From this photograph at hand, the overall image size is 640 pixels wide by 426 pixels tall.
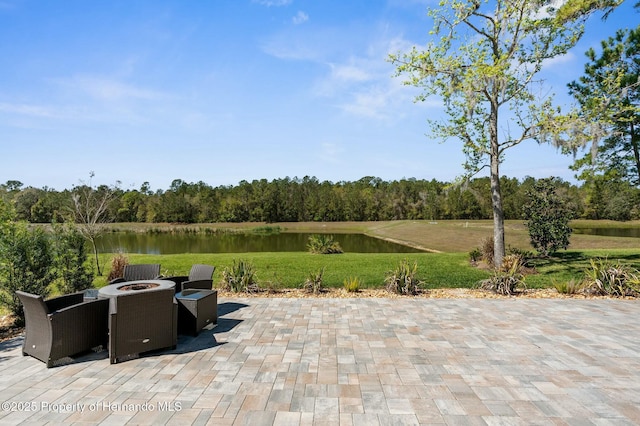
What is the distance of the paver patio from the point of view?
292 cm

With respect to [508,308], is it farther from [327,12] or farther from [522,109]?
[327,12]

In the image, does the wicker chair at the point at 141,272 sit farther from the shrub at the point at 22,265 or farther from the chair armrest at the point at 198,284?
the shrub at the point at 22,265

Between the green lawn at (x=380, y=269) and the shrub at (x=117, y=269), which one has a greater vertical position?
the shrub at (x=117, y=269)

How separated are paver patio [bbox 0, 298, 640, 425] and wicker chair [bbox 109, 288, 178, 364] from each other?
0.18 m

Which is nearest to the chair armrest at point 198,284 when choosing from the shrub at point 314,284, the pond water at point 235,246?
the shrub at point 314,284

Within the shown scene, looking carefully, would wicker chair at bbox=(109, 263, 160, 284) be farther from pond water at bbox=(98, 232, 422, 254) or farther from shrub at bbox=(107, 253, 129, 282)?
pond water at bbox=(98, 232, 422, 254)

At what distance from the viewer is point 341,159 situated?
79.5 ft

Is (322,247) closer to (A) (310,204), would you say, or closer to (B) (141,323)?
(B) (141,323)

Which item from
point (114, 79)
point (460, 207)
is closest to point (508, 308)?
point (114, 79)

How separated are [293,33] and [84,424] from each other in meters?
8.82

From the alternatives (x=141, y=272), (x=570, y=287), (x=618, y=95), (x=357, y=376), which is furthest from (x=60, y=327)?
(x=618, y=95)

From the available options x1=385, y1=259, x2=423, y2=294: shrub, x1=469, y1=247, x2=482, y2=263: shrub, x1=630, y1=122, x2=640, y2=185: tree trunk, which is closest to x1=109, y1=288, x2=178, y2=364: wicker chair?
x1=385, y1=259, x2=423, y2=294: shrub

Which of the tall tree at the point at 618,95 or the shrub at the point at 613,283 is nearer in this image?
the shrub at the point at 613,283

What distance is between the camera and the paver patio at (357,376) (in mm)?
2922
